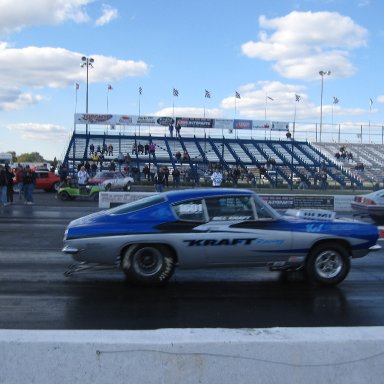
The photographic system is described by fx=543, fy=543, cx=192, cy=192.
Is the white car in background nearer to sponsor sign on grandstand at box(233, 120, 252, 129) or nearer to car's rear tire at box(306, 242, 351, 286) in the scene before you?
sponsor sign on grandstand at box(233, 120, 252, 129)

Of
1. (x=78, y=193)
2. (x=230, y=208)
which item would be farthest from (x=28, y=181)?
(x=230, y=208)

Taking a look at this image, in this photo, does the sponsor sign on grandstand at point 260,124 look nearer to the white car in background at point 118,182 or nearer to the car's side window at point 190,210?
the white car in background at point 118,182

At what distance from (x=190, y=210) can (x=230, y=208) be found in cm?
55

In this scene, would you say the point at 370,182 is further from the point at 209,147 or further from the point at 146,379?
the point at 146,379

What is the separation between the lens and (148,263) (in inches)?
287

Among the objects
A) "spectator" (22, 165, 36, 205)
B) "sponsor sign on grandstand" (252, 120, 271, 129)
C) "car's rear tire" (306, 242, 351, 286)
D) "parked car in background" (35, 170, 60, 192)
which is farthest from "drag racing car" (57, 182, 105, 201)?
"sponsor sign on grandstand" (252, 120, 271, 129)

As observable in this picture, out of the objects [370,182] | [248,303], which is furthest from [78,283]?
[370,182]

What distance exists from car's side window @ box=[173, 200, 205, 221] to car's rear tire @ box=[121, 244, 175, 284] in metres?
0.50

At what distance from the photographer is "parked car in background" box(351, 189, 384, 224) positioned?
17.4 meters

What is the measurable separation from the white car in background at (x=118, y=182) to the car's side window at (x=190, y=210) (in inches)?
915

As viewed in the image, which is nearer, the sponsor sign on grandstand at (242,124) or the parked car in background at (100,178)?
the parked car in background at (100,178)

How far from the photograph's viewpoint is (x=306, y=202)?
23.2 metres

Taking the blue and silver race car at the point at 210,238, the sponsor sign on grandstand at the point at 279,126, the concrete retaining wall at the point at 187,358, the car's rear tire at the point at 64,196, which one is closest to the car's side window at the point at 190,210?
the blue and silver race car at the point at 210,238

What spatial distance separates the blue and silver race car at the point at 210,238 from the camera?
7.20 metres
